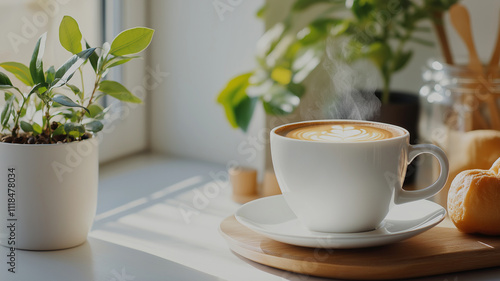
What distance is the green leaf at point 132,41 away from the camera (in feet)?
2.17

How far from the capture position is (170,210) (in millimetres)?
882

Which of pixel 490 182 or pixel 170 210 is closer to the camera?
pixel 490 182

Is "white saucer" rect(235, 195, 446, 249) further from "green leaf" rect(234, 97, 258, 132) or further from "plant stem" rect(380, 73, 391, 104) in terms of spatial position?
"plant stem" rect(380, 73, 391, 104)

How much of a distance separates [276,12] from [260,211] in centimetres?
56

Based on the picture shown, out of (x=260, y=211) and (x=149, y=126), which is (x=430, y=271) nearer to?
(x=260, y=211)

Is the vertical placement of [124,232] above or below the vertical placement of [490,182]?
below

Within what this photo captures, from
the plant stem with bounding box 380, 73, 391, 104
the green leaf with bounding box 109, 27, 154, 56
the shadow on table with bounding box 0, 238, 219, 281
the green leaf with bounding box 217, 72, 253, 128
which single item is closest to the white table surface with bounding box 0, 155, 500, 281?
the shadow on table with bounding box 0, 238, 219, 281

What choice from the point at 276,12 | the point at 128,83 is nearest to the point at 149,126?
the point at 128,83

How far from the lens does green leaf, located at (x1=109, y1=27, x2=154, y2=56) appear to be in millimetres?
662

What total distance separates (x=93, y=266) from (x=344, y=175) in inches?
10.2

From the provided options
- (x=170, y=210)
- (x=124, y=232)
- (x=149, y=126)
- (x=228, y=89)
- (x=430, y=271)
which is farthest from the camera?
(x=149, y=126)

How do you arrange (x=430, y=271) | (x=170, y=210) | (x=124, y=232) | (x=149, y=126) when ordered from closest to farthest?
(x=430, y=271) → (x=124, y=232) → (x=170, y=210) → (x=149, y=126)

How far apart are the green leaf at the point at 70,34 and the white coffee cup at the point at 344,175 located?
216 millimetres

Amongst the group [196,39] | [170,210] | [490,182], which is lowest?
[170,210]
